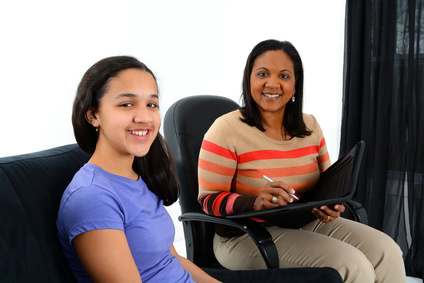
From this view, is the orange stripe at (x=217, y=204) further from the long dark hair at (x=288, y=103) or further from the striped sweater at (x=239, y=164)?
the long dark hair at (x=288, y=103)

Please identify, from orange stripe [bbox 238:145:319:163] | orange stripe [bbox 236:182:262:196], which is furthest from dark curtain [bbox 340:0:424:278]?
orange stripe [bbox 236:182:262:196]

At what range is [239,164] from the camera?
1604 millimetres

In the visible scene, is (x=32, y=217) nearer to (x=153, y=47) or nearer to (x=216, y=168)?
(x=216, y=168)

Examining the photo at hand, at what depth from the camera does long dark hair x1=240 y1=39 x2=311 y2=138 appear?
5.53ft

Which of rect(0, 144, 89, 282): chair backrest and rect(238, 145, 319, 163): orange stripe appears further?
rect(238, 145, 319, 163): orange stripe

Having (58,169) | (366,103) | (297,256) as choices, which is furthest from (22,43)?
(366,103)

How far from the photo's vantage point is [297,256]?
4.75 feet

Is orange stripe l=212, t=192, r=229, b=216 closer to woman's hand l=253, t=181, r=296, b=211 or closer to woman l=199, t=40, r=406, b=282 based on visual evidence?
woman l=199, t=40, r=406, b=282

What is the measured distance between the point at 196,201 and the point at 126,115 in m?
0.81

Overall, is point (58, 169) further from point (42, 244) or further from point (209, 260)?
point (209, 260)

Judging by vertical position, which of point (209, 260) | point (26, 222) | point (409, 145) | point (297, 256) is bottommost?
point (209, 260)

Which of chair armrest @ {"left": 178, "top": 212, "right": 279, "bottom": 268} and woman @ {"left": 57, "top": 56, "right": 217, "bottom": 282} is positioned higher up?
woman @ {"left": 57, "top": 56, "right": 217, "bottom": 282}

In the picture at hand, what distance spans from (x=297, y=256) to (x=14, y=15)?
1.96 meters

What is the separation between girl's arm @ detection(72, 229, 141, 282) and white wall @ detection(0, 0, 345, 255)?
1.63 metres
